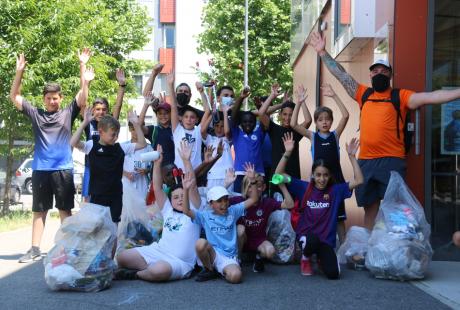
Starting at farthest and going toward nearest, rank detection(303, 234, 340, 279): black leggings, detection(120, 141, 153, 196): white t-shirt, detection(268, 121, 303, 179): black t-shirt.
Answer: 1. detection(120, 141, 153, 196): white t-shirt
2. detection(268, 121, 303, 179): black t-shirt
3. detection(303, 234, 340, 279): black leggings

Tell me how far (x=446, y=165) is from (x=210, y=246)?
124 inches

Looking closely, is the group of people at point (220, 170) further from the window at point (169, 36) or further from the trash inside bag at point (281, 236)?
the window at point (169, 36)

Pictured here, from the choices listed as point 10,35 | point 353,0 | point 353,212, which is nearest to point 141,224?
point 353,212

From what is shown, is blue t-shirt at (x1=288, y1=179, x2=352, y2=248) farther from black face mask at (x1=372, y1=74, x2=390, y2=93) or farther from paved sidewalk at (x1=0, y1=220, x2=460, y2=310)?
Result: black face mask at (x1=372, y1=74, x2=390, y2=93)

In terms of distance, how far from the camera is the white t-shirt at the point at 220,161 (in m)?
6.84

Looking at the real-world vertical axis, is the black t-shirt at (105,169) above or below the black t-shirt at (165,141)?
below

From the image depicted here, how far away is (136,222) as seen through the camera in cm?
650

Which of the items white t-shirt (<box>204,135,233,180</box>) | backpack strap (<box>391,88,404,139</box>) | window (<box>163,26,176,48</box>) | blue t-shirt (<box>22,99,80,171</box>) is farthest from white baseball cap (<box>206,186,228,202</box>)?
window (<box>163,26,176,48</box>)

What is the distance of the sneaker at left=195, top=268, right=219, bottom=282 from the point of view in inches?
220

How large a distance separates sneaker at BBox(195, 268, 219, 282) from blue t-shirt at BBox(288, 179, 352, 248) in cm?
102

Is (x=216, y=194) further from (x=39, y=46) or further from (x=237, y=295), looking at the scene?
(x=39, y=46)

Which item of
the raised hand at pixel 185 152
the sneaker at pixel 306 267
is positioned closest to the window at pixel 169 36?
the raised hand at pixel 185 152

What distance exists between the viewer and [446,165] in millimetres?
6941

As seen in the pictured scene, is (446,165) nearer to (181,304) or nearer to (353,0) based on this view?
(353,0)
